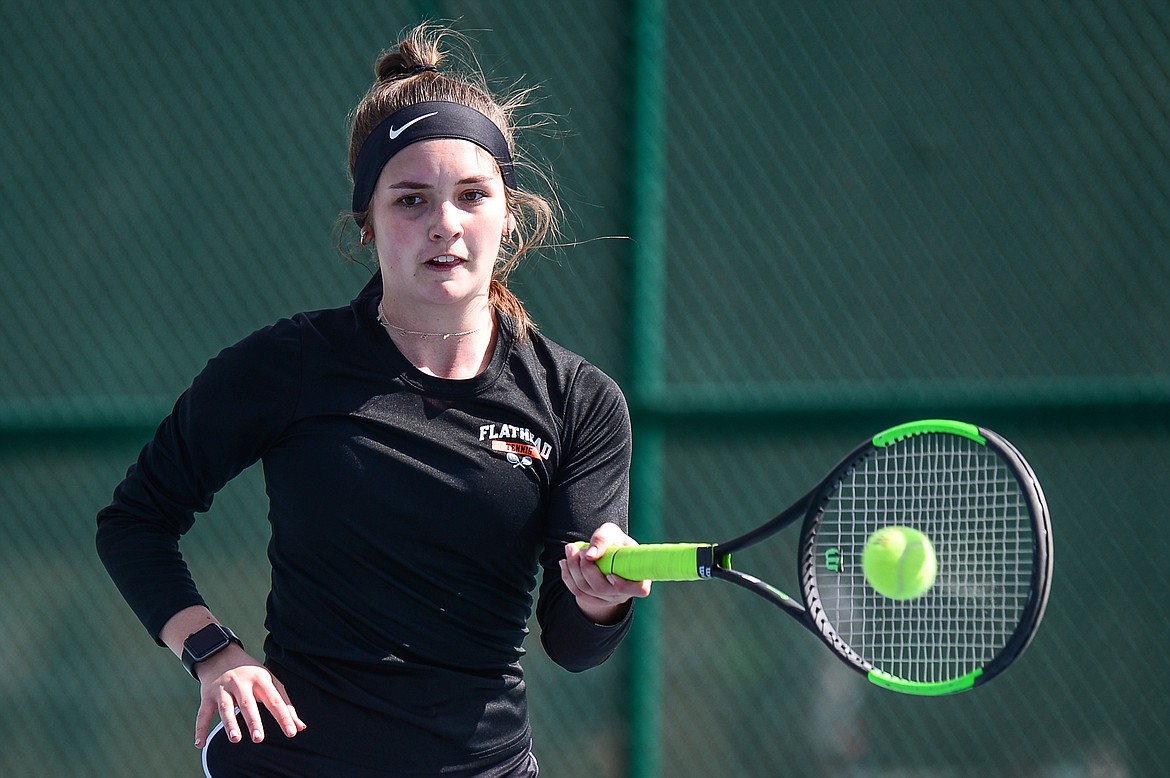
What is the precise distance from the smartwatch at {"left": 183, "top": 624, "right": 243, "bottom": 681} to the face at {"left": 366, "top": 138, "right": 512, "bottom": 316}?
550 millimetres

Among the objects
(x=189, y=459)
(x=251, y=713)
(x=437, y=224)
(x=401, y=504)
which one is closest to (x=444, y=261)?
(x=437, y=224)

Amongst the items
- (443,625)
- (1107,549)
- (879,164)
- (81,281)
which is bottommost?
(1107,549)

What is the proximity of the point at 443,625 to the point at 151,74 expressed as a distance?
2.68m

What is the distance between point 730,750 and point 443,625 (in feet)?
6.98

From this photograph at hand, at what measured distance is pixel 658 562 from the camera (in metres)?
1.96

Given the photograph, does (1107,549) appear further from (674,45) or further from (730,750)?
(674,45)

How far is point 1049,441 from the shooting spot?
13.1ft

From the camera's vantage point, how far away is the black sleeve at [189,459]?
2053 millimetres

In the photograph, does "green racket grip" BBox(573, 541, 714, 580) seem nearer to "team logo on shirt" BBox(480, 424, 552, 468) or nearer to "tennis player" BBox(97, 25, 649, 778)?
"tennis player" BBox(97, 25, 649, 778)

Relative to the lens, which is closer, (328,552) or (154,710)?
(328,552)

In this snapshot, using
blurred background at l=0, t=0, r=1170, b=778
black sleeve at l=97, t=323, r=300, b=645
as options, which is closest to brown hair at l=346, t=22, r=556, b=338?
black sleeve at l=97, t=323, r=300, b=645

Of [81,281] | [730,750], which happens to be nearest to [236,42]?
[81,281]

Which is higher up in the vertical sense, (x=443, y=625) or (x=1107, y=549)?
(x=443, y=625)

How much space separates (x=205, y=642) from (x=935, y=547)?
139cm
